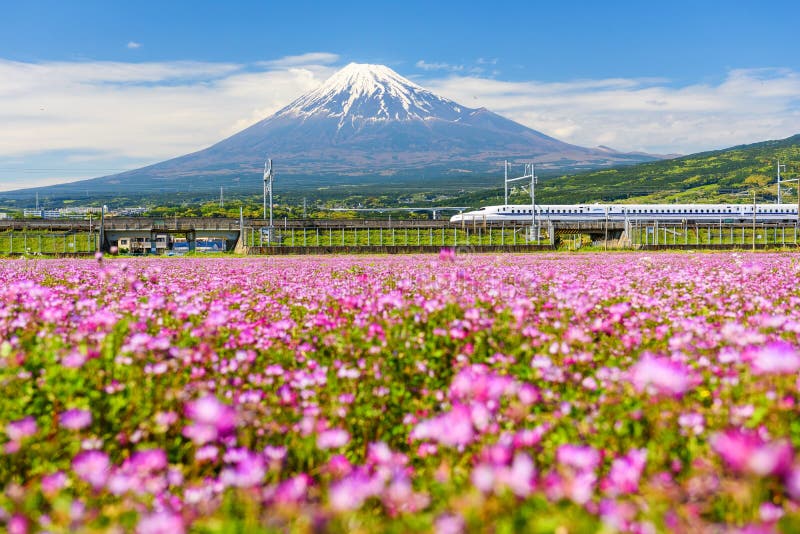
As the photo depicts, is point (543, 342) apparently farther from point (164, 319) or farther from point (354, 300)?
point (164, 319)

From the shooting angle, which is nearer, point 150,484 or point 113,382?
point 150,484

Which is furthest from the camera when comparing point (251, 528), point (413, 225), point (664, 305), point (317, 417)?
point (413, 225)

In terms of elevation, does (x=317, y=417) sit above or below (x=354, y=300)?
below

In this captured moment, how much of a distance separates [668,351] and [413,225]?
5821cm

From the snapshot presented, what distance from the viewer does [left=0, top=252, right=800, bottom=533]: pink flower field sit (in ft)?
6.84

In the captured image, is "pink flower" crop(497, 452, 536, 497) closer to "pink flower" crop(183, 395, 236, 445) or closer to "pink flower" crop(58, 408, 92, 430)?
"pink flower" crop(183, 395, 236, 445)

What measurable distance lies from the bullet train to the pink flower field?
7244cm

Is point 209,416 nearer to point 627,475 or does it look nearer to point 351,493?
point 351,493

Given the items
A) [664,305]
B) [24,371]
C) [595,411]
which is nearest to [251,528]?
[595,411]

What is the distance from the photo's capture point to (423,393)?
13.9 ft

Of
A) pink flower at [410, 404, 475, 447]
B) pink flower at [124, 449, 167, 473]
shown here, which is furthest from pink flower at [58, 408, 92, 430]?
pink flower at [410, 404, 475, 447]

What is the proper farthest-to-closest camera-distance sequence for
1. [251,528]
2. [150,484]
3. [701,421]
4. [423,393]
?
[423,393], [701,421], [150,484], [251,528]

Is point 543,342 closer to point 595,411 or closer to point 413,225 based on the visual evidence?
point 595,411

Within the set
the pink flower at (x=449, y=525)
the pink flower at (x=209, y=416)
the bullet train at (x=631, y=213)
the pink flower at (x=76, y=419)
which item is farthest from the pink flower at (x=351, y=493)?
the bullet train at (x=631, y=213)
